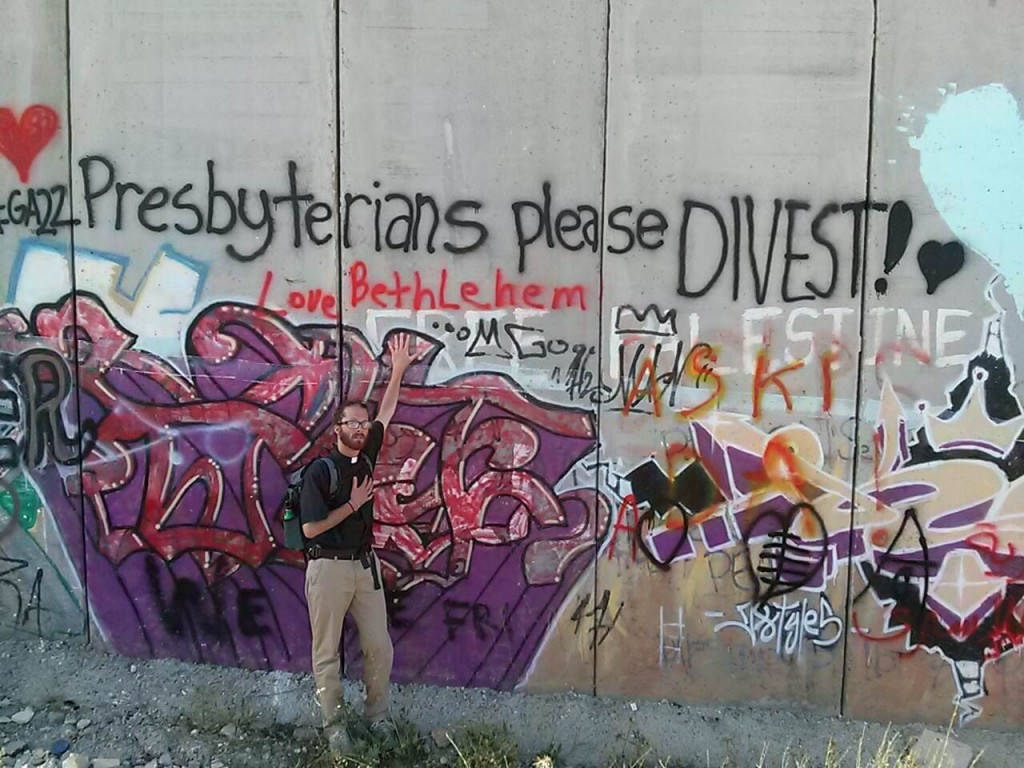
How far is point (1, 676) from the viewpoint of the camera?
5.32 metres

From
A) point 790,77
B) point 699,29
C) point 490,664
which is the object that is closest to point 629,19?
point 699,29

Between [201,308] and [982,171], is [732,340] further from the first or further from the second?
[201,308]

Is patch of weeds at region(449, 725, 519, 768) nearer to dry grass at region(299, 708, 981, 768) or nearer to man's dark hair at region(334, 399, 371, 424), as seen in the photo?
dry grass at region(299, 708, 981, 768)

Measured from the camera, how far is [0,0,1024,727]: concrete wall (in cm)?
477

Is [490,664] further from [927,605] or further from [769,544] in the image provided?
[927,605]

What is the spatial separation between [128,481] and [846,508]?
12.4 feet

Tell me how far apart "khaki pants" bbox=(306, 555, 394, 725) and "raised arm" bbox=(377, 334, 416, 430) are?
73 centimetres

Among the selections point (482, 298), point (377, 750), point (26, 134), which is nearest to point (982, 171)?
point (482, 298)

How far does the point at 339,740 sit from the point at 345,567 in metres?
0.81

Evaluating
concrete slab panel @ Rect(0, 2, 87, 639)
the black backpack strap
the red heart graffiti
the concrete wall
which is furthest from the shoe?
the red heart graffiti

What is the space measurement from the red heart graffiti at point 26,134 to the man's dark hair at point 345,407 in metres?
2.14

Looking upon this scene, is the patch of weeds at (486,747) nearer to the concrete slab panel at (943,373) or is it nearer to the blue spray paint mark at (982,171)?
the concrete slab panel at (943,373)

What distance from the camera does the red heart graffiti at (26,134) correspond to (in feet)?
17.3

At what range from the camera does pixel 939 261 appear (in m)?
4.76
